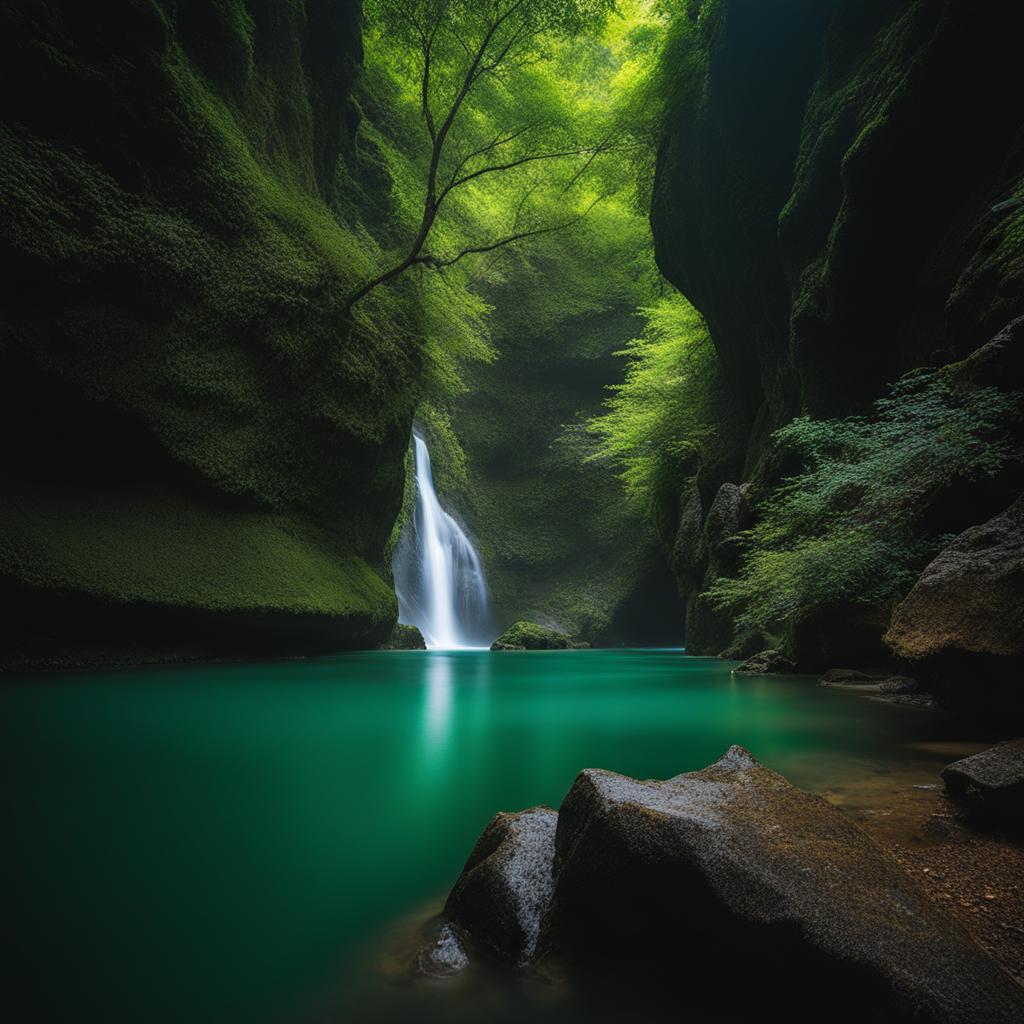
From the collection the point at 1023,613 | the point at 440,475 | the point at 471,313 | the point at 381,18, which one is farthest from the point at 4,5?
the point at 440,475

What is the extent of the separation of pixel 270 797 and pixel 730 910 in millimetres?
2189

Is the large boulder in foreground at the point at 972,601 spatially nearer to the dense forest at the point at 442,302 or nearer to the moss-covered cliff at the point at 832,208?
the dense forest at the point at 442,302

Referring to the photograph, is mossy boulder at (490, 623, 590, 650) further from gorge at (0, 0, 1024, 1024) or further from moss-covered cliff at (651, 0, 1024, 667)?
moss-covered cliff at (651, 0, 1024, 667)

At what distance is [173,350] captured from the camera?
8.64m

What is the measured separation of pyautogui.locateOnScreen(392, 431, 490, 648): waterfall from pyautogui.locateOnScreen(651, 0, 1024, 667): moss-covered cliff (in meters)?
8.32

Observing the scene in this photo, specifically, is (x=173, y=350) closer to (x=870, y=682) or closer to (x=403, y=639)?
(x=403, y=639)

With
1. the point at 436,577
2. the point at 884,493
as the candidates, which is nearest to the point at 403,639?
the point at 436,577

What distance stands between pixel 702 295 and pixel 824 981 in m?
14.7

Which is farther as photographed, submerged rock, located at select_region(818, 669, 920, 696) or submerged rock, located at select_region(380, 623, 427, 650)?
submerged rock, located at select_region(380, 623, 427, 650)

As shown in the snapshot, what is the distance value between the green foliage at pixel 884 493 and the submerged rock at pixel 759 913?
4506mm

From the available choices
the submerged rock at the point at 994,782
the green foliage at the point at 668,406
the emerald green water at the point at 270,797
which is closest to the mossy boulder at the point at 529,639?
the green foliage at the point at 668,406

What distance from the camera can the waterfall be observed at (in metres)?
19.9

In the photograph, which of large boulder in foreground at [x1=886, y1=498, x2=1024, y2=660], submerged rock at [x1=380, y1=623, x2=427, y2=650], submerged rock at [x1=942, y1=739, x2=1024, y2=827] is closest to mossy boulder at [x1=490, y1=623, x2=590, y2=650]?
submerged rock at [x1=380, y1=623, x2=427, y2=650]

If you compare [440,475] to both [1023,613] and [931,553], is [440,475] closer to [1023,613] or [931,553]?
[931,553]
